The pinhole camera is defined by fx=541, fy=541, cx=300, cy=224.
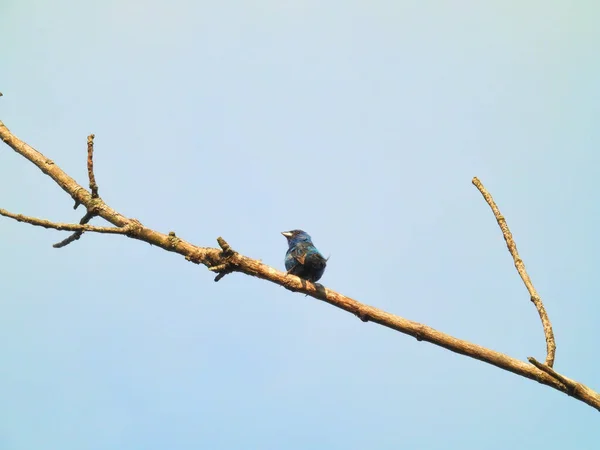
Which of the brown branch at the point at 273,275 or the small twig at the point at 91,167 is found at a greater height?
the small twig at the point at 91,167

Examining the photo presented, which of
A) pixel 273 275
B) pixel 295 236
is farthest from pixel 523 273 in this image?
pixel 295 236

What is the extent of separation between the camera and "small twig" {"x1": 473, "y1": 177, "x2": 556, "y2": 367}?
6.02m

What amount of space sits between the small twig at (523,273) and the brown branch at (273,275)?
1.43 ft

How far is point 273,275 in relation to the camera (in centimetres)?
720

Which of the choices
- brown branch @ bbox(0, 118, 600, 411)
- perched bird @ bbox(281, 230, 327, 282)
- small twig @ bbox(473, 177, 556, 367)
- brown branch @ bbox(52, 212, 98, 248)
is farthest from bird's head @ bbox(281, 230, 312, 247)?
small twig @ bbox(473, 177, 556, 367)

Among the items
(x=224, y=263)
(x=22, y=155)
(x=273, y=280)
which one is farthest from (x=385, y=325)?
(x=22, y=155)

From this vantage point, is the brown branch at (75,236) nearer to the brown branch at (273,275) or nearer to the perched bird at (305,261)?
the brown branch at (273,275)

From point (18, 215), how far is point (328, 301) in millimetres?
3885

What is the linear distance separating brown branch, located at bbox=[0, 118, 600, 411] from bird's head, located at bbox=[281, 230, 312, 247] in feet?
11.2

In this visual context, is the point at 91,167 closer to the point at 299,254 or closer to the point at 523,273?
the point at 299,254

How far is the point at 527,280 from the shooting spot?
6422 mm

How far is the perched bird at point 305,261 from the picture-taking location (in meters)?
8.98

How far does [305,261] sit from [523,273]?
3721mm

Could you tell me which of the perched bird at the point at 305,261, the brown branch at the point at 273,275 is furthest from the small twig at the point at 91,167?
the perched bird at the point at 305,261
